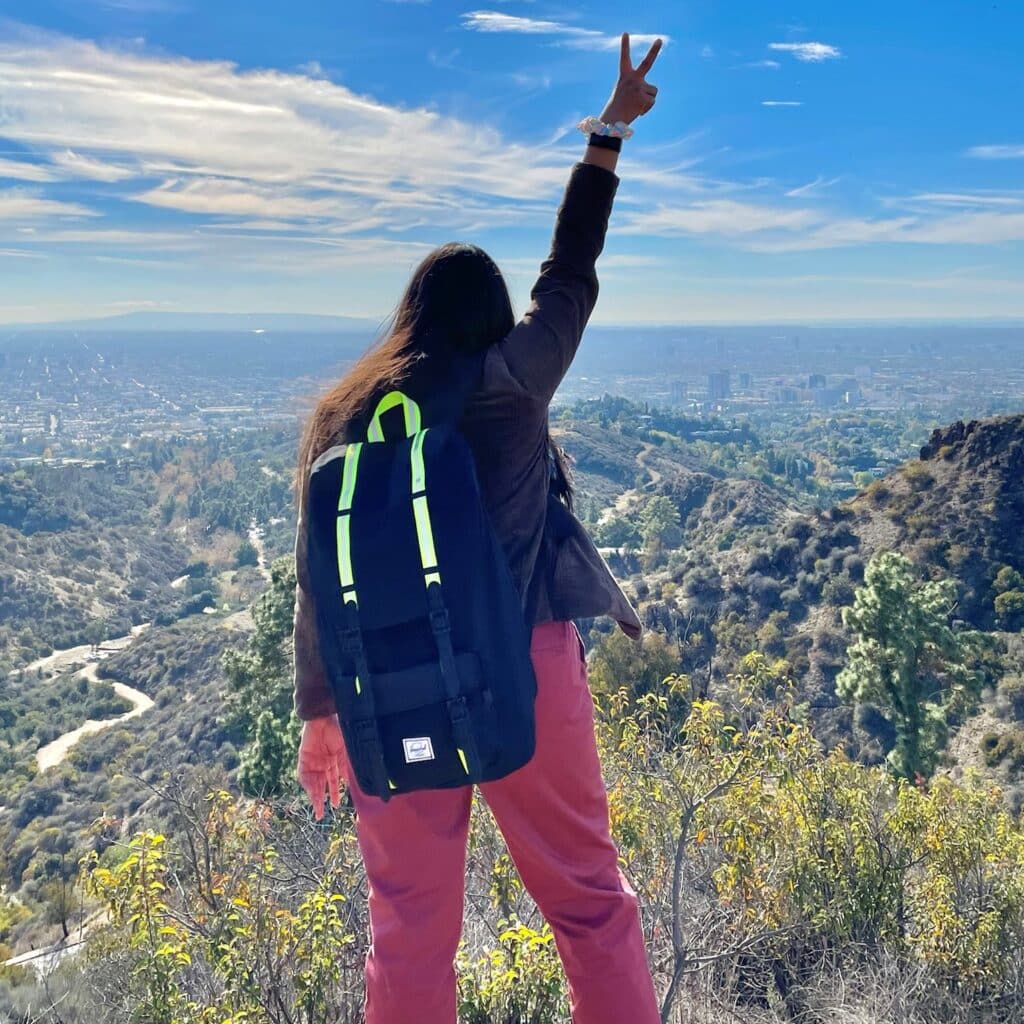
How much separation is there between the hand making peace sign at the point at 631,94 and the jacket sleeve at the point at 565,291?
4.8 inches

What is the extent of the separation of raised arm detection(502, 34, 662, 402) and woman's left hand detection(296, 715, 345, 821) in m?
0.74

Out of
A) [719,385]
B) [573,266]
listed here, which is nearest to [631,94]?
[573,266]

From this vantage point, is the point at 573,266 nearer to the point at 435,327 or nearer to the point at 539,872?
the point at 435,327

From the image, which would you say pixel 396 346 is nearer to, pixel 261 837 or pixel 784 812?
pixel 784 812

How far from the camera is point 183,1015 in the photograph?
77.4 inches

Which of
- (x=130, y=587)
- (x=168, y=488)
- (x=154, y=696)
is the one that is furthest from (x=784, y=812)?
(x=168, y=488)

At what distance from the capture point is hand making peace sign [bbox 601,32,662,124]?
1.55 metres

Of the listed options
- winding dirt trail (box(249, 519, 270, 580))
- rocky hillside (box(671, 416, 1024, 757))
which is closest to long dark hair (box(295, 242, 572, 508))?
rocky hillside (box(671, 416, 1024, 757))

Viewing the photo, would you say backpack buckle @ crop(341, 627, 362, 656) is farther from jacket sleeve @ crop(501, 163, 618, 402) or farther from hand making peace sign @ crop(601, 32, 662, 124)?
hand making peace sign @ crop(601, 32, 662, 124)

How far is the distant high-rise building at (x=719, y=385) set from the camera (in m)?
137

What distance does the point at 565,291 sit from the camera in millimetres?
1452

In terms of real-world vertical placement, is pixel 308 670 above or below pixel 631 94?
below

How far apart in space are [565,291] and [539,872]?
100 cm

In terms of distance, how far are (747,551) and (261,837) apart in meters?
25.8
